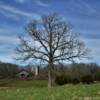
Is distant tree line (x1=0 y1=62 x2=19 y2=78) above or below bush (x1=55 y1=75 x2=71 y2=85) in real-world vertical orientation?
above

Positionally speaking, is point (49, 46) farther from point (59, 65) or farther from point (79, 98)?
point (79, 98)

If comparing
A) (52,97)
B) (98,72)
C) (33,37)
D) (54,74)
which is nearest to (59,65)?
(54,74)

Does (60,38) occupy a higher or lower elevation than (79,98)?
higher

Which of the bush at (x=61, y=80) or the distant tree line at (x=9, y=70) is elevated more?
the distant tree line at (x=9, y=70)

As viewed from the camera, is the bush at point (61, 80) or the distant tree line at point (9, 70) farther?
the distant tree line at point (9, 70)

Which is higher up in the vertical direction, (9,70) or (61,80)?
(9,70)

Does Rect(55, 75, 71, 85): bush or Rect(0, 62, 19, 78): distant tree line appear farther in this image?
Rect(0, 62, 19, 78): distant tree line

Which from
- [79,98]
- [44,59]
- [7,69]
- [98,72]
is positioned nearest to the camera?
[79,98]

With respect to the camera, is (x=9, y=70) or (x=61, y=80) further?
(x=9, y=70)

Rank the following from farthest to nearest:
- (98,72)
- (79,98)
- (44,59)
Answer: (98,72) → (44,59) → (79,98)

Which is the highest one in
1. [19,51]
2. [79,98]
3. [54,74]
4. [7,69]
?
[7,69]

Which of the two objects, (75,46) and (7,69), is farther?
(7,69)

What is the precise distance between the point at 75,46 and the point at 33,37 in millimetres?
7110

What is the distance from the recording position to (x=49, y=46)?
51719 mm
